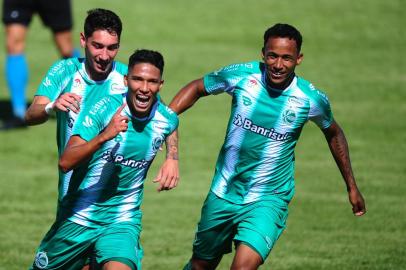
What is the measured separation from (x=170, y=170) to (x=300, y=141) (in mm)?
8165

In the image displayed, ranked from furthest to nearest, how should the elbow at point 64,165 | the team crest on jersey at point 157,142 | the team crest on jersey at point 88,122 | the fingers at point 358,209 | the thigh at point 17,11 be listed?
the thigh at point 17,11, the fingers at point 358,209, the team crest on jersey at point 157,142, the team crest on jersey at point 88,122, the elbow at point 64,165

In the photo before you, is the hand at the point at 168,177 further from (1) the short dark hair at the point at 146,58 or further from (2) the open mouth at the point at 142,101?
(1) the short dark hair at the point at 146,58

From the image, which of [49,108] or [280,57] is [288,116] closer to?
[280,57]

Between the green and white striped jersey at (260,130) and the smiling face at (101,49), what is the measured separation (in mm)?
976

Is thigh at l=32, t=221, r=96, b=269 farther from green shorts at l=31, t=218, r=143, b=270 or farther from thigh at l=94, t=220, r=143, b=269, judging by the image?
thigh at l=94, t=220, r=143, b=269

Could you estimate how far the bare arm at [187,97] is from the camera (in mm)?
8641

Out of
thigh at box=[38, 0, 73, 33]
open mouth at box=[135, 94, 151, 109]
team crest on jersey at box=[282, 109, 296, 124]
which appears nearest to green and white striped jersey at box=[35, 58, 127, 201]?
open mouth at box=[135, 94, 151, 109]

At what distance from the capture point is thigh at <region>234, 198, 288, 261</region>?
823 cm

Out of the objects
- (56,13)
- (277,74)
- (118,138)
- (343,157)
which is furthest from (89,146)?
(56,13)

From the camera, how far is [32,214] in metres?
12.4

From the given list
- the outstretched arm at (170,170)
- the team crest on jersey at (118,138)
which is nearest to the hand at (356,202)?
the outstretched arm at (170,170)

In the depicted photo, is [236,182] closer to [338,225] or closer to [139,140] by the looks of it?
[139,140]

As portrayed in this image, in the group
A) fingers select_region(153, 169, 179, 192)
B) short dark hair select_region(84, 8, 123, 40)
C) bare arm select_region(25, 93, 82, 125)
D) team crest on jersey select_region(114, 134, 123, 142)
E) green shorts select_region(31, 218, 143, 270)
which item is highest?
short dark hair select_region(84, 8, 123, 40)

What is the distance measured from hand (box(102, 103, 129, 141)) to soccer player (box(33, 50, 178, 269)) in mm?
237
